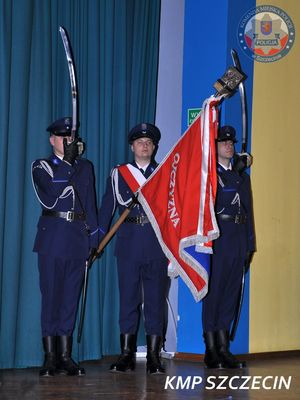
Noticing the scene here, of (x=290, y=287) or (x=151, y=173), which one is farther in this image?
(x=290, y=287)

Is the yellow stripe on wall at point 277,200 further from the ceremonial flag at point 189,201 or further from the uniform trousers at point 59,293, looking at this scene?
the uniform trousers at point 59,293

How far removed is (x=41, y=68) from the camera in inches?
179

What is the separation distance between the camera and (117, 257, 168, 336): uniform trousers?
14.6 ft

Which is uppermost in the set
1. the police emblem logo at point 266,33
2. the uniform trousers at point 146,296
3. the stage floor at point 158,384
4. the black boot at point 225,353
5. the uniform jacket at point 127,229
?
the police emblem logo at point 266,33

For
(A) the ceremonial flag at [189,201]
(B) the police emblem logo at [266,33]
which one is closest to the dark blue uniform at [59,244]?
(A) the ceremonial flag at [189,201]

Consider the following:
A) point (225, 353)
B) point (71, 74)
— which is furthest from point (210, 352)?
point (71, 74)

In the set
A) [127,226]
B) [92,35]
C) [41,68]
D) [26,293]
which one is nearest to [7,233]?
[26,293]

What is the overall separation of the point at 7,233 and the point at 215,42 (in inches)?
75.7

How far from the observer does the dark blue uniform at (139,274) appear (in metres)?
4.45

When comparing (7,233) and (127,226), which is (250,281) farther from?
(7,233)

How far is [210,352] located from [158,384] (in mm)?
777

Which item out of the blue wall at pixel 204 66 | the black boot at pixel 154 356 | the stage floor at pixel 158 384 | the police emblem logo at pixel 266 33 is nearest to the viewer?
the stage floor at pixel 158 384

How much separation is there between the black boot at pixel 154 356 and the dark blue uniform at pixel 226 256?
436mm

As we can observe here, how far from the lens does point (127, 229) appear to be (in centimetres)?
452
